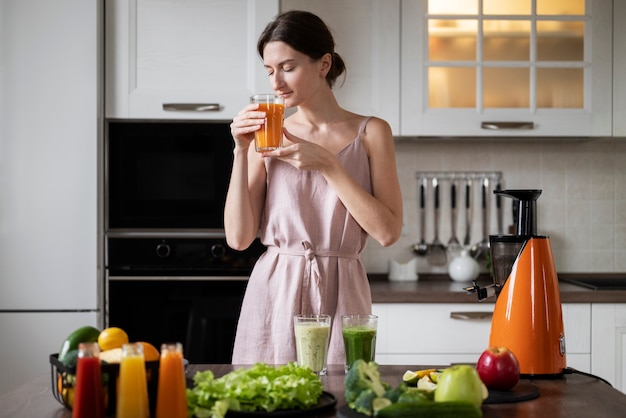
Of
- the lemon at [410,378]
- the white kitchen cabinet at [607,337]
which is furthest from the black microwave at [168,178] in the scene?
the lemon at [410,378]

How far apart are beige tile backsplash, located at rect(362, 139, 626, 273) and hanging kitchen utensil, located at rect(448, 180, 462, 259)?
0.07 ft

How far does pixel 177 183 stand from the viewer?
10.5ft

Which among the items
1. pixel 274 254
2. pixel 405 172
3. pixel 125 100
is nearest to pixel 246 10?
pixel 125 100

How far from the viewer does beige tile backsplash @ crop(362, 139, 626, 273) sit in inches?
148

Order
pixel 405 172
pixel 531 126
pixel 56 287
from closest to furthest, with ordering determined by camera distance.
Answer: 1. pixel 56 287
2. pixel 531 126
3. pixel 405 172

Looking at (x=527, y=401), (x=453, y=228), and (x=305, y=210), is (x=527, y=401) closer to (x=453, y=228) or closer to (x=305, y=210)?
(x=305, y=210)

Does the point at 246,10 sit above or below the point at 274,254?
above

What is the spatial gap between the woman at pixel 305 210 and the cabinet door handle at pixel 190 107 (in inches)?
38.8

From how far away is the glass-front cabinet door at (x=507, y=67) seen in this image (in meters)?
3.40

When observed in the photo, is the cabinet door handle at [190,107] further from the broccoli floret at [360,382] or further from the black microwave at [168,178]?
the broccoli floret at [360,382]

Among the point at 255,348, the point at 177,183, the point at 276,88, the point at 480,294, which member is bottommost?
the point at 255,348

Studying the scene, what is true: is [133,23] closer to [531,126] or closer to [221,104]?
[221,104]

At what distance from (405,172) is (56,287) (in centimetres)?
154

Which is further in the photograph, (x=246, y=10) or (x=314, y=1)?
(x=314, y=1)
